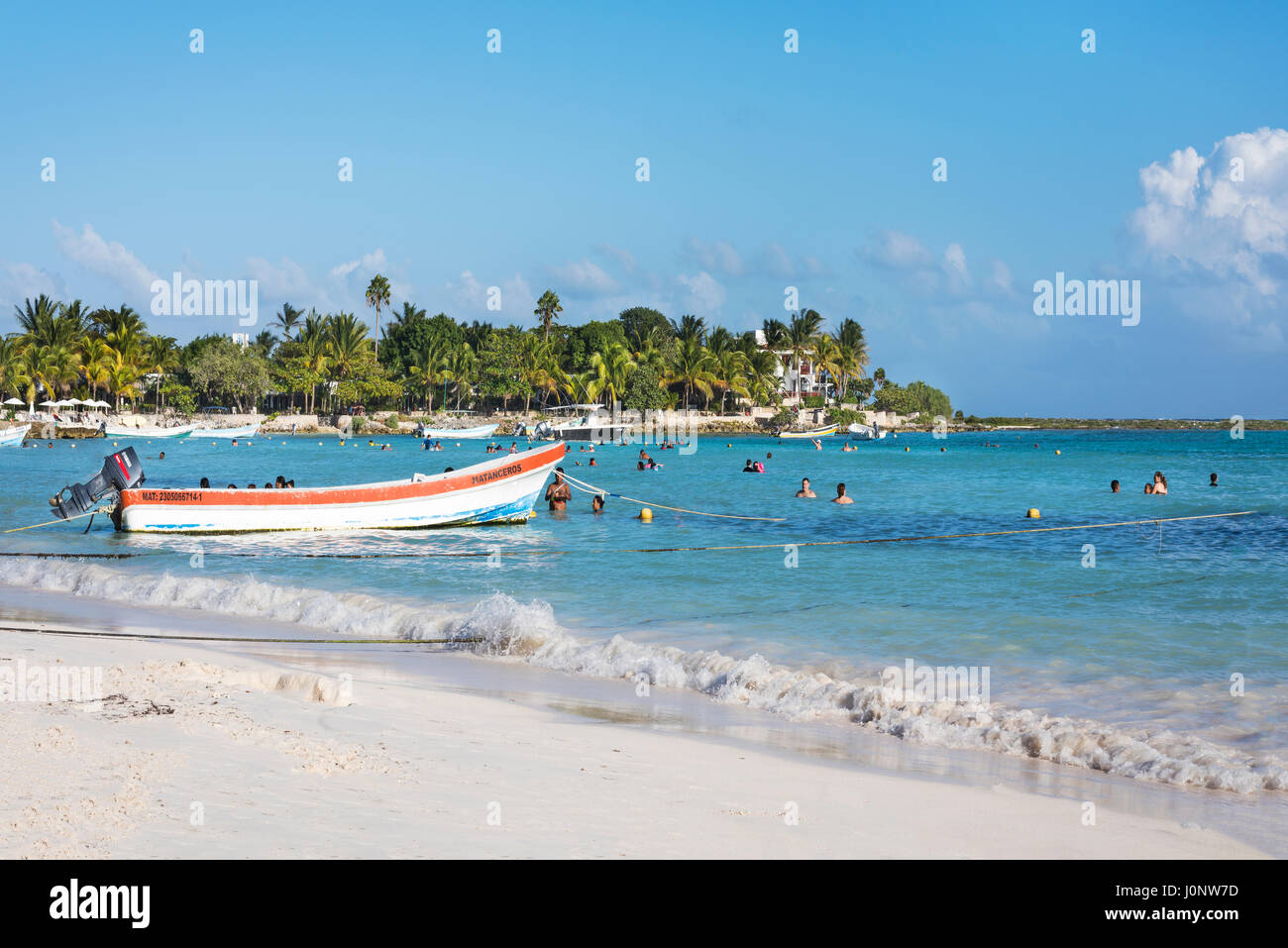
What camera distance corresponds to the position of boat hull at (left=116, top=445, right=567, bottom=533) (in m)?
23.9

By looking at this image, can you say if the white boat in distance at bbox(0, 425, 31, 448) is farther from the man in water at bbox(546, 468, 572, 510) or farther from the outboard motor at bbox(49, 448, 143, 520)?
the man in water at bbox(546, 468, 572, 510)

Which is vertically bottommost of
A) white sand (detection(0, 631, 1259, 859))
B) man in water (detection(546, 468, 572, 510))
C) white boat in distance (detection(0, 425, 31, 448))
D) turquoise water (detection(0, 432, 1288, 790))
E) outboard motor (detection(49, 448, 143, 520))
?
turquoise water (detection(0, 432, 1288, 790))

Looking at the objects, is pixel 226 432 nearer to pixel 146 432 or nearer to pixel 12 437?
pixel 146 432

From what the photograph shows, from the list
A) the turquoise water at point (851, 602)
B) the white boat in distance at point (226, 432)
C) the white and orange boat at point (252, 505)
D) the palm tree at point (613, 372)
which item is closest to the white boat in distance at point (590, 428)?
the palm tree at point (613, 372)

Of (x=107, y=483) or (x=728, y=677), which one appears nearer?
(x=728, y=677)

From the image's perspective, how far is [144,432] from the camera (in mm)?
95188

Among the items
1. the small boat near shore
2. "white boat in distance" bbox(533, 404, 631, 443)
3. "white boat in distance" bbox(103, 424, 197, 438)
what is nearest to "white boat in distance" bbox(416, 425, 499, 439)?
"white boat in distance" bbox(533, 404, 631, 443)

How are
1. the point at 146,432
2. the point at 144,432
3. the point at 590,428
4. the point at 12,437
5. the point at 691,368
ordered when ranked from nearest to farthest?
the point at 12,437
the point at 146,432
the point at 144,432
the point at 590,428
the point at 691,368

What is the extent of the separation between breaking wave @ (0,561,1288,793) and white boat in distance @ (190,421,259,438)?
295ft

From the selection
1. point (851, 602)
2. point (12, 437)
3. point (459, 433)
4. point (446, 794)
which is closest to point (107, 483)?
point (851, 602)

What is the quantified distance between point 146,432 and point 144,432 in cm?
34
